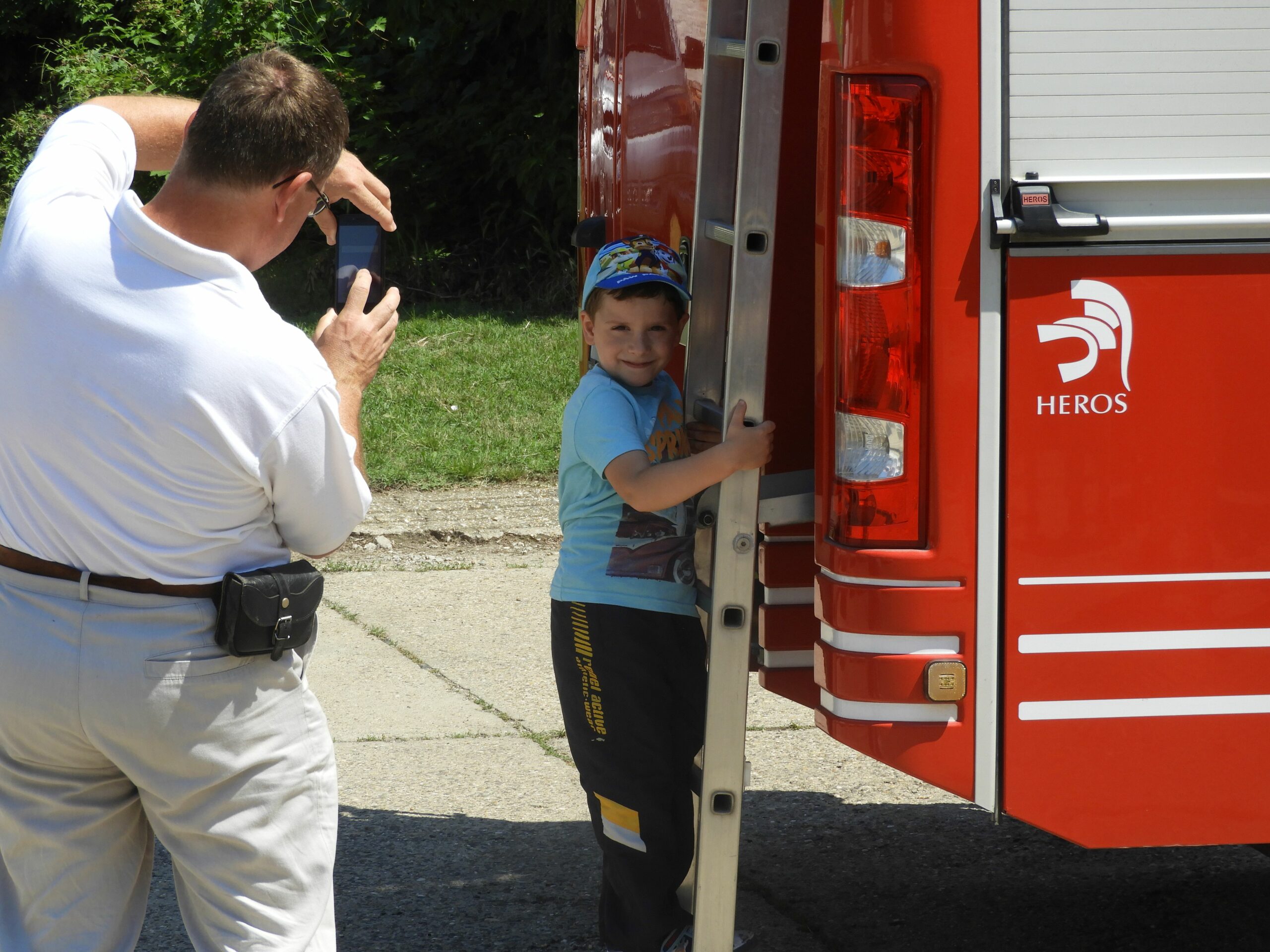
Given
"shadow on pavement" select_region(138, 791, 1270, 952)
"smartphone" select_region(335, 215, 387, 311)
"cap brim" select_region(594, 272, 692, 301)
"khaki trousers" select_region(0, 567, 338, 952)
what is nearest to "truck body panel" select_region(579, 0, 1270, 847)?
"cap brim" select_region(594, 272, 692, 301)

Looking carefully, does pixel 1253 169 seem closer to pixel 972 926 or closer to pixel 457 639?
pixel 972 926

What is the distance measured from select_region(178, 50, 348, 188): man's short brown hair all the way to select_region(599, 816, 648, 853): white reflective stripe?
1491 millimetres

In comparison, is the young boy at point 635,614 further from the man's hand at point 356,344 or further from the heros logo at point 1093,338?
the heros logo at point 1093,338

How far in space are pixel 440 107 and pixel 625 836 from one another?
1111cm

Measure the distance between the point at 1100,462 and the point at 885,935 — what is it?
1.54 metres

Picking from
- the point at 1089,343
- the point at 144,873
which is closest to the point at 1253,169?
the point at 1089,343

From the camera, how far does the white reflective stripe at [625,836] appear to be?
290cm

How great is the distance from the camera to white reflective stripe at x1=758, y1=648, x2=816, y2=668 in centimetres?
303

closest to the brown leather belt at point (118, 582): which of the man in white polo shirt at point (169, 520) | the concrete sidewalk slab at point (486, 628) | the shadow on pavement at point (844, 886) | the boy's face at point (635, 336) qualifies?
the man in white polo shirt at point (169, 520)

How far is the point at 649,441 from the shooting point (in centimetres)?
287

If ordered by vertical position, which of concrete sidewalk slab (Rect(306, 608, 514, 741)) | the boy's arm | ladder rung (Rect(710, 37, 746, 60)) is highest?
ladder rung (Rect(710, 37, 746, 60))

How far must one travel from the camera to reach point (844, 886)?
3.67 metres

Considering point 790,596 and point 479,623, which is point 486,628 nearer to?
point 479,623

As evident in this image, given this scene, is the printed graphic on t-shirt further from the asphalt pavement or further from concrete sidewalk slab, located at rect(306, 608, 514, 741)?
concrete sidewalk slab, located at rect(306, 608, 514, 741)
